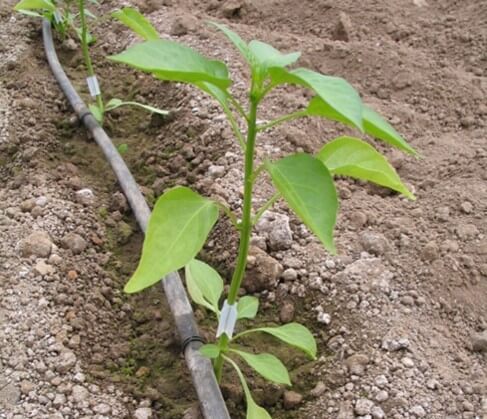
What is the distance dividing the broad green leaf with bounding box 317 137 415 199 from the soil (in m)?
0.59

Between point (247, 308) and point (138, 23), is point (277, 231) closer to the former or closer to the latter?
point (247, 308)

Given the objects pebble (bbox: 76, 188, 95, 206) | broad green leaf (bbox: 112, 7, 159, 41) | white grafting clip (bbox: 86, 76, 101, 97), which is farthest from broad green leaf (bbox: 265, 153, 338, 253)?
white grafting clip (bbox: 86, 76, 101, 97)

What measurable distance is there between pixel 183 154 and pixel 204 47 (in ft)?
1.99

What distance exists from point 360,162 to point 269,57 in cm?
25

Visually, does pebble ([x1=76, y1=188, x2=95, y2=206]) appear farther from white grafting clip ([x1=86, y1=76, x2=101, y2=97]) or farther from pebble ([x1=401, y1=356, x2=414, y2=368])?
pebble ([x1=401, y1=356, x2=414, y2=368])

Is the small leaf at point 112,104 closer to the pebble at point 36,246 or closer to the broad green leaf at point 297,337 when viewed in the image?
the pebble at point 36,246

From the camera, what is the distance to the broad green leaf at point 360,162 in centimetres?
128

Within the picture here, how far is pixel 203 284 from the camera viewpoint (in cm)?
168

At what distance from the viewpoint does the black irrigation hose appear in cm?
159

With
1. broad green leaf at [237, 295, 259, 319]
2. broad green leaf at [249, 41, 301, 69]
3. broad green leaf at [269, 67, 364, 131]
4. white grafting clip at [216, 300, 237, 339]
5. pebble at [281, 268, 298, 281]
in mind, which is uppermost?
broad green leaf at [269, 67, 364, 131]

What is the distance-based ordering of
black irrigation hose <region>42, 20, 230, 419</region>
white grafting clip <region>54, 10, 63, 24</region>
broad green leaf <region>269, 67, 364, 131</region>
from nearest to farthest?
1. broad green leaf <region>269, 67, 364, 131</region>
2. black irrigation hose <region>42, 20, 230, 419</region>
3. white grafting clip <region>54, 10, 63, 24</region>

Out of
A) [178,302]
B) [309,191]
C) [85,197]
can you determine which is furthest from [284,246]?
[309,191]

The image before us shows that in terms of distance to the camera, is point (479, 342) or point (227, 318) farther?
point (479, 342)

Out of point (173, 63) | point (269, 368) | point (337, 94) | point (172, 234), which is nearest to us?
point (337, 94)
